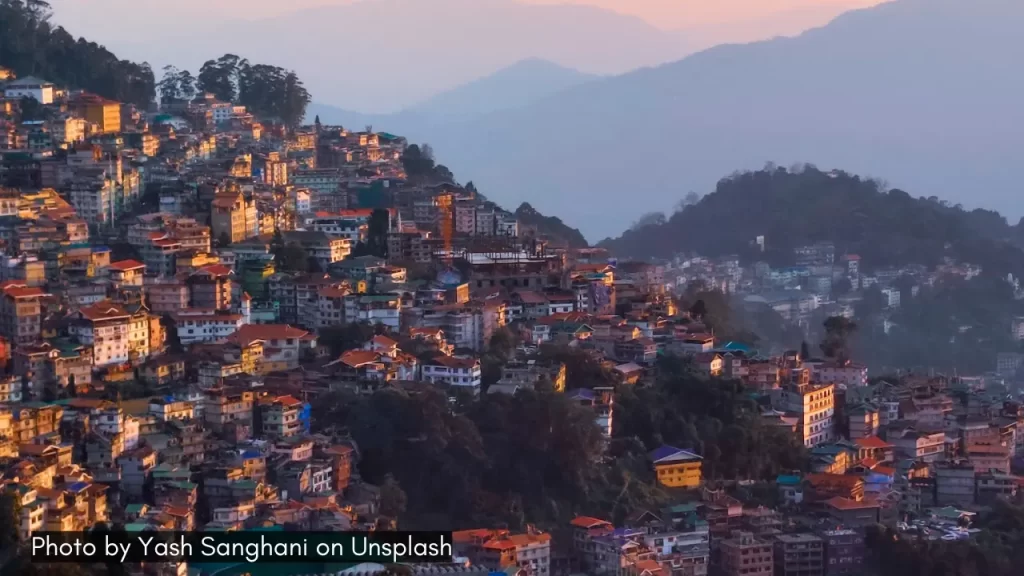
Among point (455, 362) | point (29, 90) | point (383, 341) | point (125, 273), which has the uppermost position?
point (29, 90)

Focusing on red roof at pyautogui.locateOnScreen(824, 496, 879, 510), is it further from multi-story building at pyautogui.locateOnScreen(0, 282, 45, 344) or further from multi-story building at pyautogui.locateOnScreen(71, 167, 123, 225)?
multi-story building at pyautogui.locateOnScreen(71, 167, 123, 225)

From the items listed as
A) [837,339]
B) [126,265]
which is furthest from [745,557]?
[126,265]

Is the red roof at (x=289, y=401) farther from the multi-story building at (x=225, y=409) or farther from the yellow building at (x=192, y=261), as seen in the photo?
the yellow building at (x=192, y=261)

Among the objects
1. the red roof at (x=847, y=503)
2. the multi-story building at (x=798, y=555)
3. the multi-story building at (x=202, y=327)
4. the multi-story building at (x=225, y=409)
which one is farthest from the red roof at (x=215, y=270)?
the red roof at (x=847, y=503)

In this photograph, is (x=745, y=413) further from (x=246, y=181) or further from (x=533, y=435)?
(x=246, y=181)

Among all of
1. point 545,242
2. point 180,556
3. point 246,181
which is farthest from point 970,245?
point 180,556

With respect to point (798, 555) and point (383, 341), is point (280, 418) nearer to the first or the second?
point (383, 341)

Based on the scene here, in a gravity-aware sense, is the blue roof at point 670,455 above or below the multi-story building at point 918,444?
above
